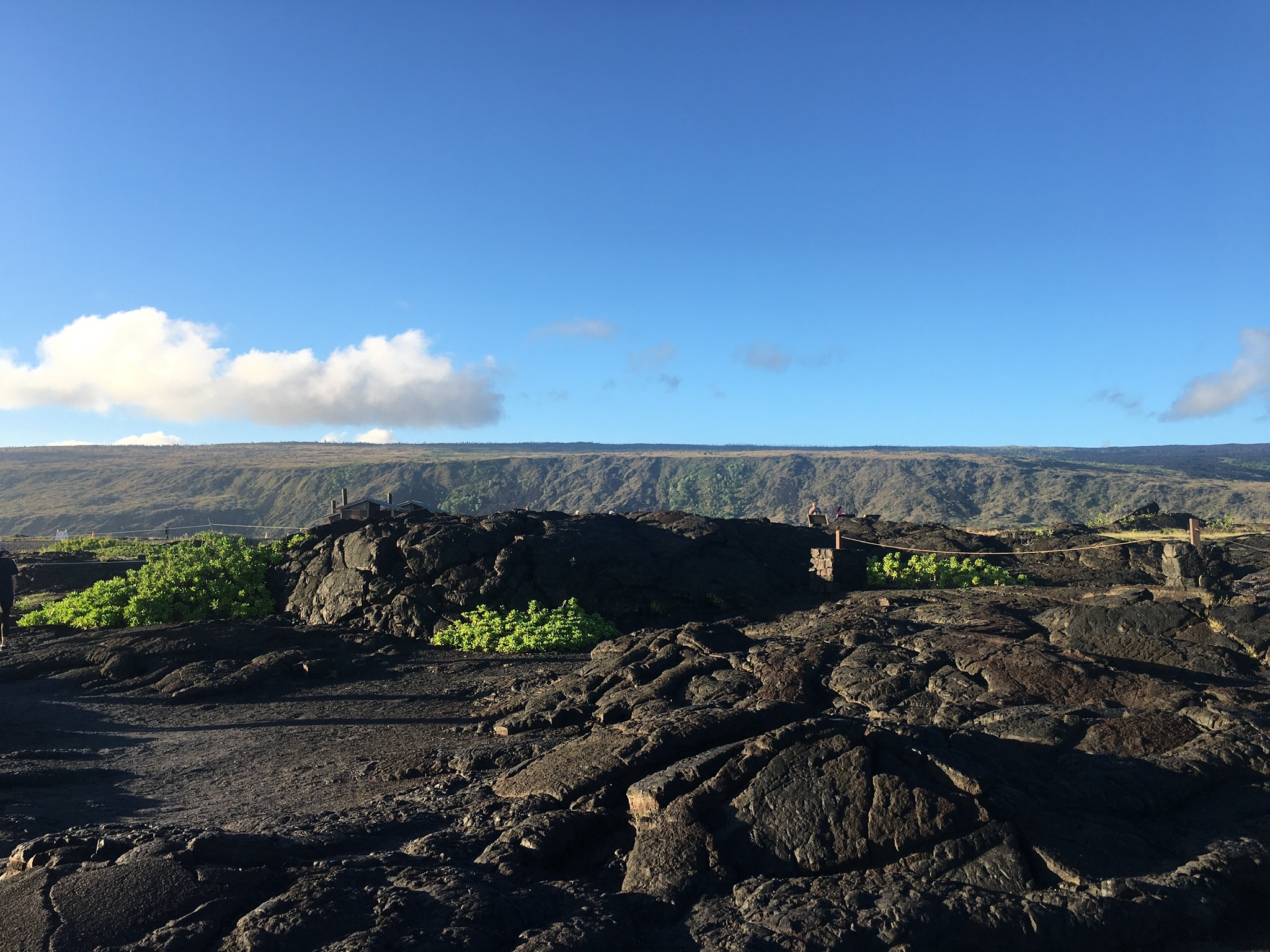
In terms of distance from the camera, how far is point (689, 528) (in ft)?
63.4

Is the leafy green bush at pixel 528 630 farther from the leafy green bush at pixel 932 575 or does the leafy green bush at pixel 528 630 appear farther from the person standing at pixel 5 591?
the person standing at pixel 5 591

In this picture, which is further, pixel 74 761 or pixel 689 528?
pixel 689 528

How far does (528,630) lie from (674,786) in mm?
9218

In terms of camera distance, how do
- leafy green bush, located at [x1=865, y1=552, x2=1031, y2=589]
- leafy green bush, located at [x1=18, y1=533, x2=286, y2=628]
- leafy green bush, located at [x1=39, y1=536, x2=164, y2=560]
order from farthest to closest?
leafy green bush, located at [x1=39, y1=536, x2=164, y2=560]
leafy green bush, located at [x1=865, y1=552, x2=1031, y2=589]
leafy green bush, located at [x1=18, y1=533, x2=286, y2=628]

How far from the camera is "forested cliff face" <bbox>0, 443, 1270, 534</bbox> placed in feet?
270

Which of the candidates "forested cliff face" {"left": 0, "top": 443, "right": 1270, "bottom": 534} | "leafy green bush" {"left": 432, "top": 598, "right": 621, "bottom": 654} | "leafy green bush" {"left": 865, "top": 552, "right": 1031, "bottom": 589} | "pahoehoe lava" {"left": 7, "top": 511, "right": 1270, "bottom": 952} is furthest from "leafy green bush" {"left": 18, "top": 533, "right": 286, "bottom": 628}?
"forested cliff face" {"left": 0, "top": 443, "right": 1270, "bottom": 534}

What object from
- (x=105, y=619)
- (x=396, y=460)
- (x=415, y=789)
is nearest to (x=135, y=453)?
(x=396, y=460)

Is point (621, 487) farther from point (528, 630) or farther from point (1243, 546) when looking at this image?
point (528, 630)

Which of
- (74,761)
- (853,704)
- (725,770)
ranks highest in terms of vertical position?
(725,770)

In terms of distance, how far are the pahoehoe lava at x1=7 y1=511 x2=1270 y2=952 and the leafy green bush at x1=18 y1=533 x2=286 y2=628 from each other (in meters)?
1.62

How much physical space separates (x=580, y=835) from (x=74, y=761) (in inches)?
270

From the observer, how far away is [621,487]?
108500 mm

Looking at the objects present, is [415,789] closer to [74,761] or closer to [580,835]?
[580,835]

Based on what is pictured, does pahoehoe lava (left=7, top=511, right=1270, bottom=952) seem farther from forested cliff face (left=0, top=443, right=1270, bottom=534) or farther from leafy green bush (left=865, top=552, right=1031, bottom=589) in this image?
forested cliff face (left=0, top=443, right=1270, bottom=534)
